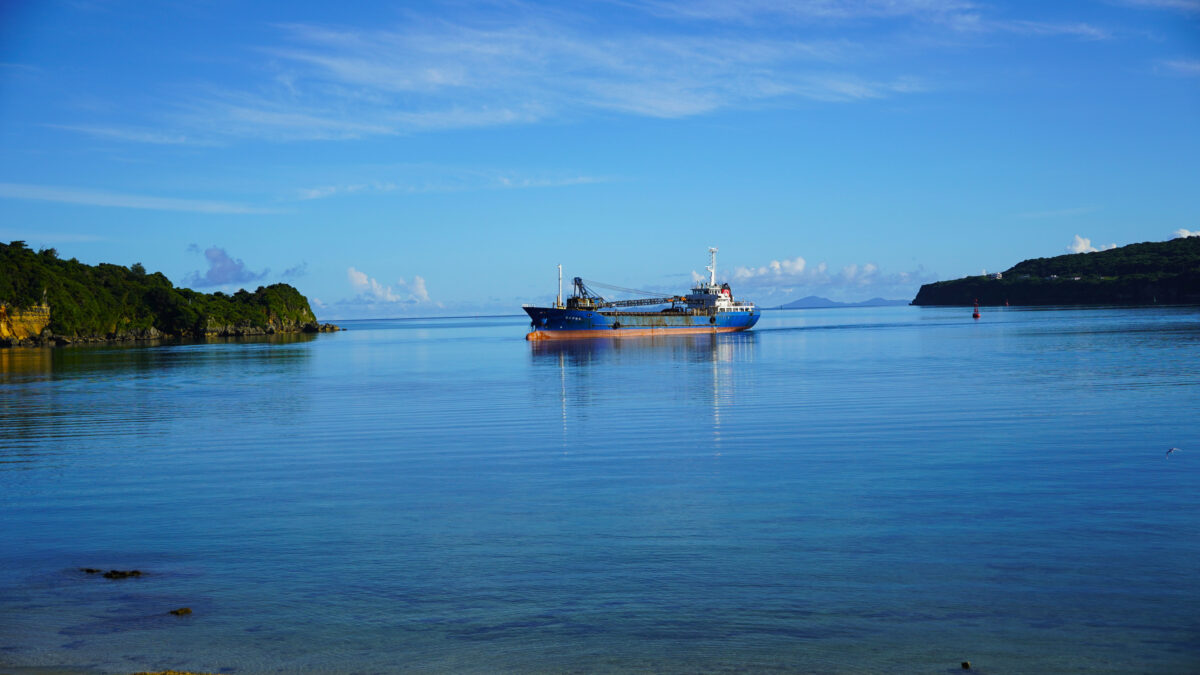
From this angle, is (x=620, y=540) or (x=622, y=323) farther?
(x=622, y=323)

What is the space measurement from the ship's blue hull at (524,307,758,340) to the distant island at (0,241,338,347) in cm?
6891

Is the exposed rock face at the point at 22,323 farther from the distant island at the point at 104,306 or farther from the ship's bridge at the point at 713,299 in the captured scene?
the ship's bridge at the point at 713,299

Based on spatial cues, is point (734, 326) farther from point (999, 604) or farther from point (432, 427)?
point (999, 604)

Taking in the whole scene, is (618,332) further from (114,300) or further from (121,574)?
(121,574)

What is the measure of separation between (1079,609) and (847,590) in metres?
2.48

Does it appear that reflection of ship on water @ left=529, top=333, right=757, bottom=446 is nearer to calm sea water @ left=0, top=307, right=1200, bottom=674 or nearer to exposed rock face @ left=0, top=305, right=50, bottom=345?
calm sea water @ left=0, top=307, right=1200, bottom=674

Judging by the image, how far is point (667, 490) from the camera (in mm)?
17516

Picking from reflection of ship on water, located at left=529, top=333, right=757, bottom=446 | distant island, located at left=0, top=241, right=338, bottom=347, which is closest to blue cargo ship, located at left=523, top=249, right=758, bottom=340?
reflection of ship on water, located at left=529, top=333, right=757, bottom=446

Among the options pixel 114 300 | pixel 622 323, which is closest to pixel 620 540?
pixel 622 323

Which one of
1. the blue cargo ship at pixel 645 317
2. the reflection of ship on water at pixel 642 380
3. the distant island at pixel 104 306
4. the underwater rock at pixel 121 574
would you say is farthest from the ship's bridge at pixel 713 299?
the underwater rock at pixel 121 574

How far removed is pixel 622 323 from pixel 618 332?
6.44 feet

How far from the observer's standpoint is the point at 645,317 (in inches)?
4872

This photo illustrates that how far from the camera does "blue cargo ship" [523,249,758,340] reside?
123 m

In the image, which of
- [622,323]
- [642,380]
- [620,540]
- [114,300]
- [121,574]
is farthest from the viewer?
[114,300]
